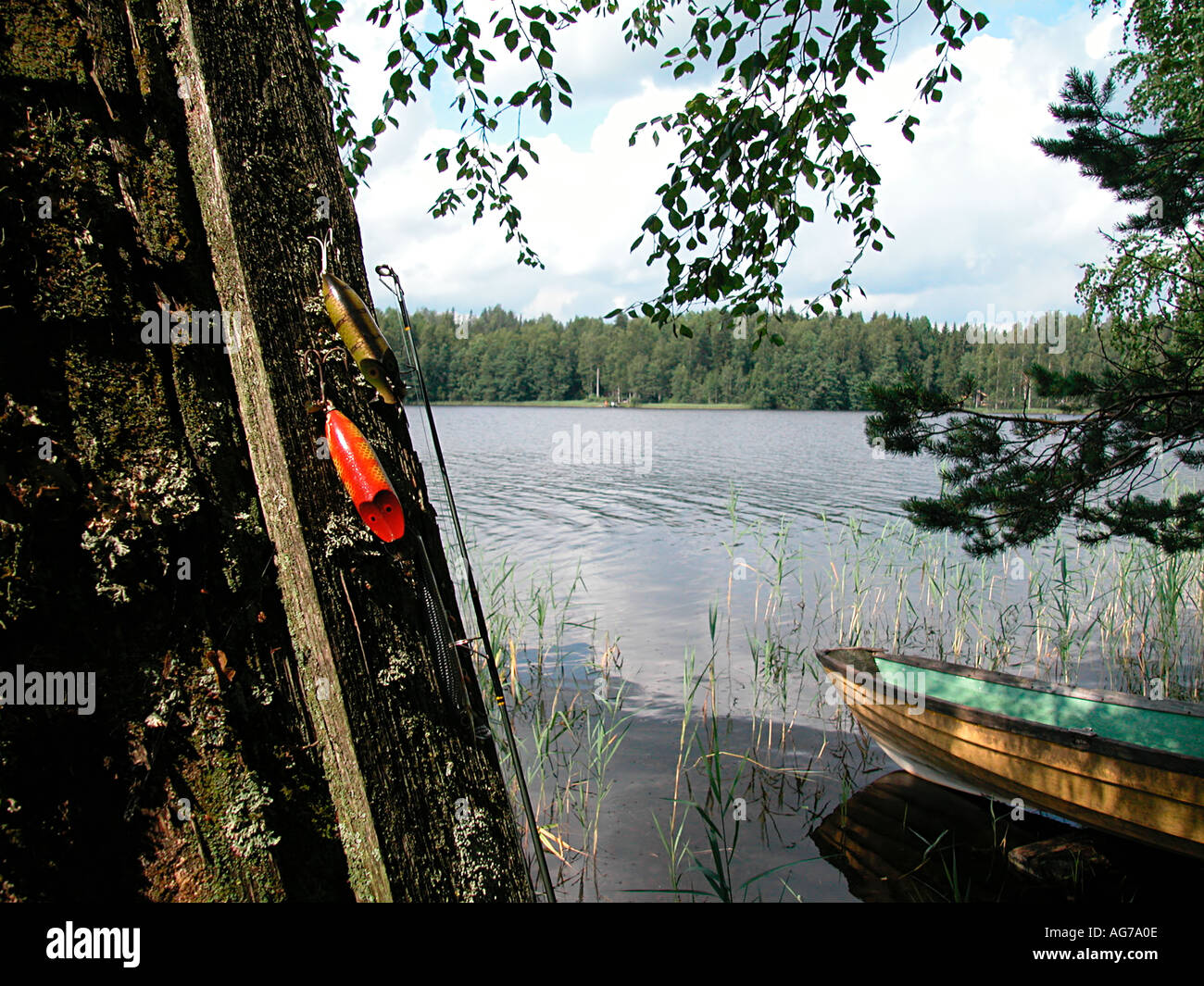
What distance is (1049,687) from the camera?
5.28 metres

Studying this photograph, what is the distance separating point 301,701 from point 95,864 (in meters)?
0.38

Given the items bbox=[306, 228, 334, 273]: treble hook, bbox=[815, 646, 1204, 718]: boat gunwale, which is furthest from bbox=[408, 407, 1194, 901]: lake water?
bbox=[306, 228, 334, 273]: treble hook

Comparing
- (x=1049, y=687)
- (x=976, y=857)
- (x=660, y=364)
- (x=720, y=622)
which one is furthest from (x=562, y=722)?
(x=660, y=364)

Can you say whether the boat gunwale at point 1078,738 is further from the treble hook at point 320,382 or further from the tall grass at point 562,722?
the treble hook at point 320,382

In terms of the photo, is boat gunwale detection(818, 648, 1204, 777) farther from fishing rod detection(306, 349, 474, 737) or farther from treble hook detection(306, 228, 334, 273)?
treble hook detection(306, 228, 334, 273)

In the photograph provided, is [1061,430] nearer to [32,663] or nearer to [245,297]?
[245,297]

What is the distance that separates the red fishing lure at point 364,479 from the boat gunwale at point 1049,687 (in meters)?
5.24

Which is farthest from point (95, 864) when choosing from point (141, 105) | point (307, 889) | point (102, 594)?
point (141, 105)

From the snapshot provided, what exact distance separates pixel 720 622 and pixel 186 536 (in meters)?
8.23

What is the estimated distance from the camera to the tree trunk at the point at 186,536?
1.16 m

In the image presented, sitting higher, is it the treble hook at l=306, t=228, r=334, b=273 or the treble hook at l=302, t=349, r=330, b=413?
the treble hook at l=306, t=228, r=334, b=273

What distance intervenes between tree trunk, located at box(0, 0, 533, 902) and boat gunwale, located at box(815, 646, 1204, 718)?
5.13 m

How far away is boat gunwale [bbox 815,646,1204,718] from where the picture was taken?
4.79m

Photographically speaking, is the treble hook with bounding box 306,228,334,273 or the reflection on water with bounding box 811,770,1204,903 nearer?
the treble hook with bounding box 306,228,334,273
